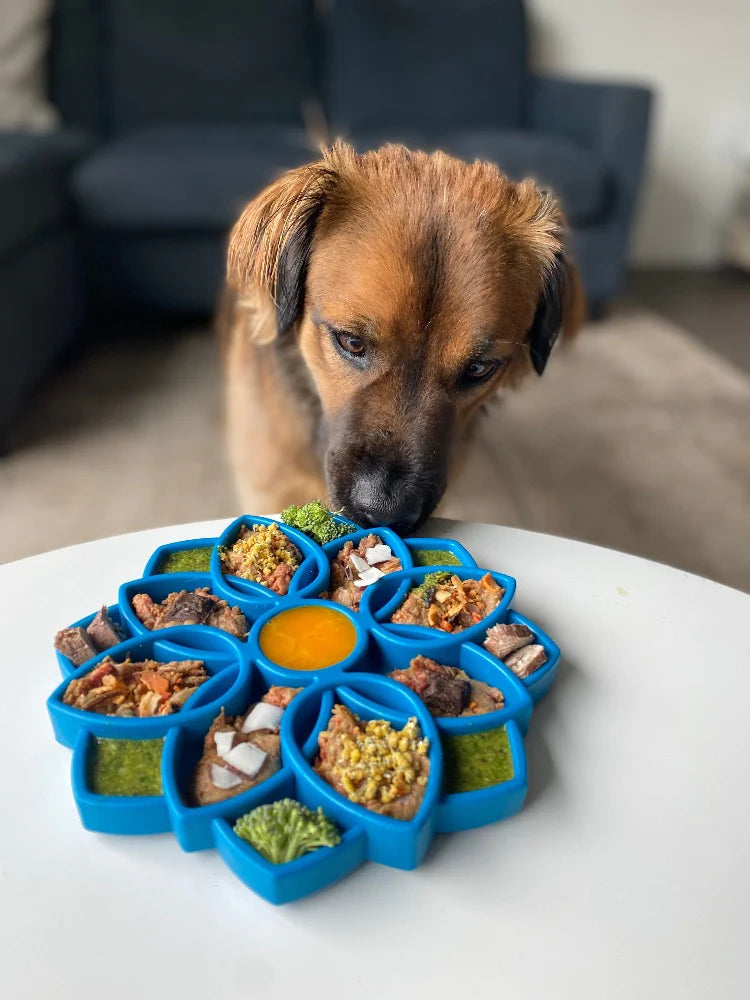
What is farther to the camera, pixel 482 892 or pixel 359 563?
pixel 359 563

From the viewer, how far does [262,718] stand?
74 centimetres

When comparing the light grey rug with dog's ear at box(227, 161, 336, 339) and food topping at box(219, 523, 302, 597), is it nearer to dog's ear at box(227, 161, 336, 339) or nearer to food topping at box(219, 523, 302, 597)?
dog's ear at box(227, 161, 336, 339)

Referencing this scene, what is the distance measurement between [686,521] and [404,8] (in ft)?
10.5

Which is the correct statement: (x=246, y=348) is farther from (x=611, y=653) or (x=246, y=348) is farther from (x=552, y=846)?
(x=552, y=846)

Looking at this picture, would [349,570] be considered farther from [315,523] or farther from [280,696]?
[280,696]

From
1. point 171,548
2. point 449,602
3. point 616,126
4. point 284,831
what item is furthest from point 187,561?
point 616,126

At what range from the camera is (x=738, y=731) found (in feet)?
2.70

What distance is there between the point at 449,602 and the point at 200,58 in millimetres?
3827

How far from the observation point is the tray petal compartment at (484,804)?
26.4 inches

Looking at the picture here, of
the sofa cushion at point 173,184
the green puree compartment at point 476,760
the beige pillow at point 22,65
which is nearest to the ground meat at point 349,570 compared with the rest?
the green puree compartment at point 476,760

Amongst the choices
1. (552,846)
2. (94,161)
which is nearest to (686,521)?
(552,846)

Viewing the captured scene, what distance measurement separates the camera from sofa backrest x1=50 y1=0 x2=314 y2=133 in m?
3.72

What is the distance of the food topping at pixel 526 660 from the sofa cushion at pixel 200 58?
3.86 metres

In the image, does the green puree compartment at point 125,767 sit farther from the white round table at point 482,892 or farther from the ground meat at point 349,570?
the ground meat at point 349,570
